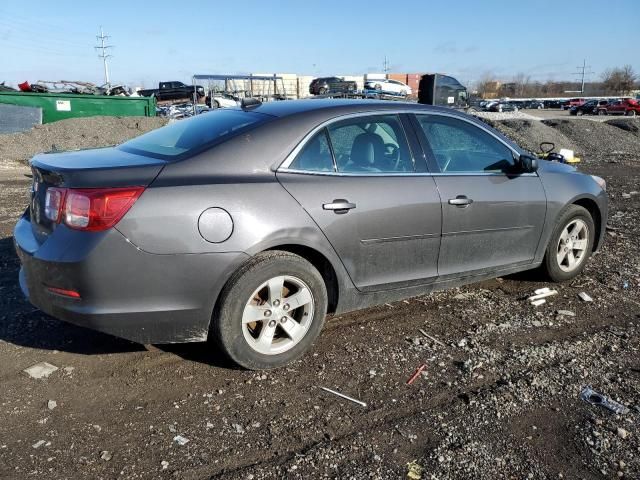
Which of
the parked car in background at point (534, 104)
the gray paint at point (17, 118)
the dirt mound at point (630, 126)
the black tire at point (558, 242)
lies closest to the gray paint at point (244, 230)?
the black tire at point (558, 242)

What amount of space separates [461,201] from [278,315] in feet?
5.51

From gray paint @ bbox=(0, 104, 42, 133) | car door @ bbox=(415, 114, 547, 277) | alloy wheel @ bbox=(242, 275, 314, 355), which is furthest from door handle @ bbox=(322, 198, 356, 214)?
gray paint @ bbox=(0, 104, 42, 133)

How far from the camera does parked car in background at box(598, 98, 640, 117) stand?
4817 cm

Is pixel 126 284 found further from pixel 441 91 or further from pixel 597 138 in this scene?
pixel 597 138

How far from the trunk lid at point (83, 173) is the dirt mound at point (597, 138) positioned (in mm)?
17505

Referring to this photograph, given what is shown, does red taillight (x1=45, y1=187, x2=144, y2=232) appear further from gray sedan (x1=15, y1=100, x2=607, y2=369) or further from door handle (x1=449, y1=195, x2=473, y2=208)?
→ door handle (x1=449, y1=195, x2=473, y2=208)

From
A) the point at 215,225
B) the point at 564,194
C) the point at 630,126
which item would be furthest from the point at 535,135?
the point at 215,225

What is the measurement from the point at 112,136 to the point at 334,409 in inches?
715

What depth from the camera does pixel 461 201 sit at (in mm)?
4141

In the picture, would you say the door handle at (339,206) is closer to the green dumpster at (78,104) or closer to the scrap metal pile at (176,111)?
the green dumpster at (78,104)

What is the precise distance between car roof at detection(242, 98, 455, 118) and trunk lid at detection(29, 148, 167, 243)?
97 centimetres

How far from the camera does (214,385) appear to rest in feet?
11.0

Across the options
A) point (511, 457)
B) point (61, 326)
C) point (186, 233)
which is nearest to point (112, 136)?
point (61, 326)

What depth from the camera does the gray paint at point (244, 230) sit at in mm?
3031
